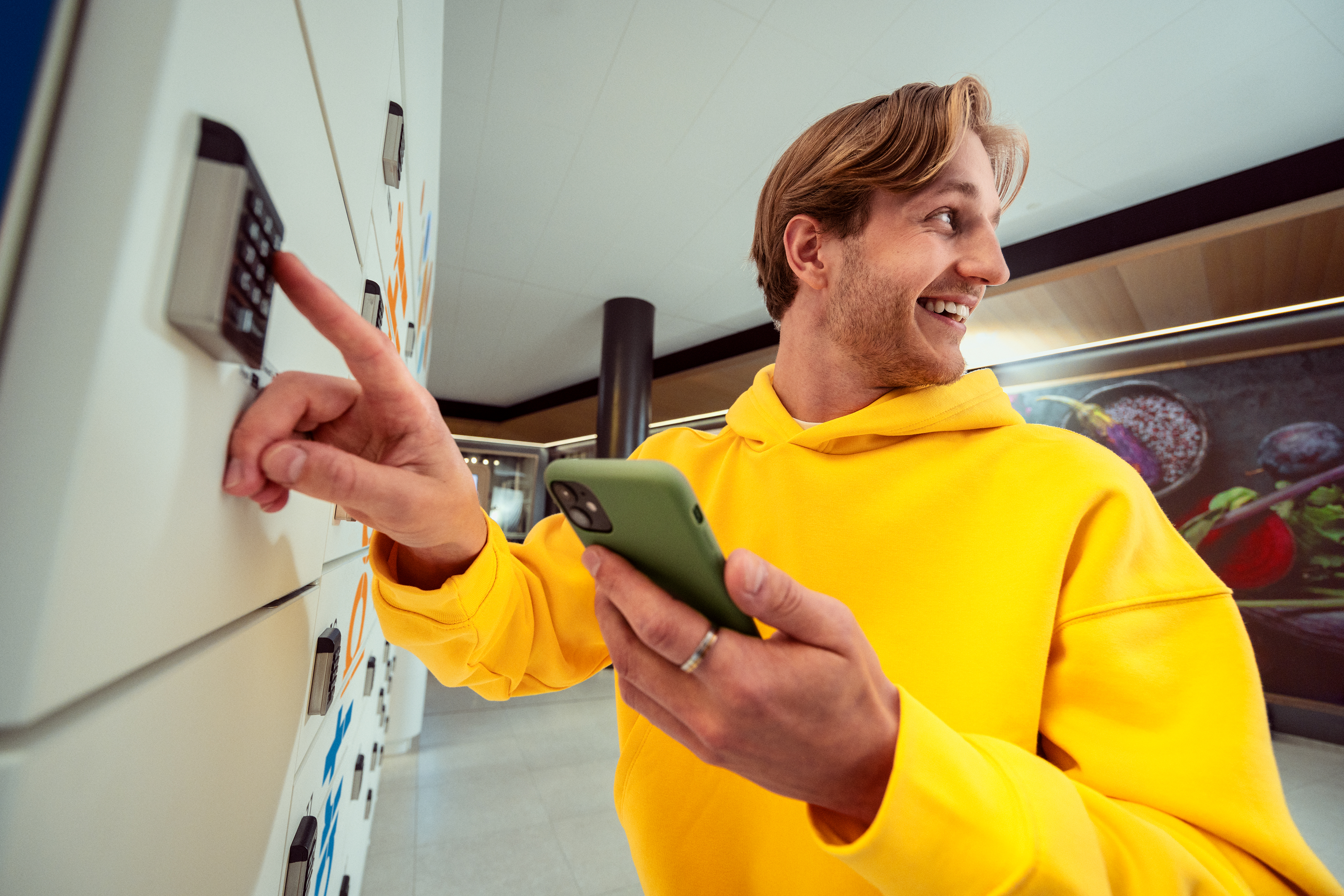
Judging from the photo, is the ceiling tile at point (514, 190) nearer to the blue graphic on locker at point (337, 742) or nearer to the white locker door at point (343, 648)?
the white locker door at point (343, 648)

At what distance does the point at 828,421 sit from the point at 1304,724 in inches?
215

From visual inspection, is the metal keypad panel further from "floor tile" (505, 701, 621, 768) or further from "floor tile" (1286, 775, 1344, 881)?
"floor tile" (1286, 775, 1344, 881)

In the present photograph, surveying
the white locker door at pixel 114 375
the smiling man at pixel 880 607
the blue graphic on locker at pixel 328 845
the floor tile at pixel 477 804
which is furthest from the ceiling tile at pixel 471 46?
the floor tile at pixel 477 804

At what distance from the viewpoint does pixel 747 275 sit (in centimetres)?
434

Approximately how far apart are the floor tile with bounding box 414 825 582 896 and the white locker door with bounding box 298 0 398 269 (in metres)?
2.37

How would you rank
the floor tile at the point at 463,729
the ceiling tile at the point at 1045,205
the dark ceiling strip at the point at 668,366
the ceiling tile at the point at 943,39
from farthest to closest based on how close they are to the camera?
the dark ceiling strip at the point at 668,366, the floor tile at the point at 463,729, the ceiling tile at the point at 1045,205, the ceiling tile at the point at 943,39

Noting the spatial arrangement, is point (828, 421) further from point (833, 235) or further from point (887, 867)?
point (887, 867)

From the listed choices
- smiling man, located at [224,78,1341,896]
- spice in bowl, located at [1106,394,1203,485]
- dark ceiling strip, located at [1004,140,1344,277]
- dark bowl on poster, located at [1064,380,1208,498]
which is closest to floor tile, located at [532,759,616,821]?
smiling man, located at [224,78,1341,896]

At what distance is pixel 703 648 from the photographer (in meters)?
0.45

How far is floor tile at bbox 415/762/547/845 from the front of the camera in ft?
8.34

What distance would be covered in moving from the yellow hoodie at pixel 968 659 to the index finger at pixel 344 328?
29 cm

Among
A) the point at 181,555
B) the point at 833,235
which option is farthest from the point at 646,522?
the point at 833,235

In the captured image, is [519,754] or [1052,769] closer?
[1052,769]

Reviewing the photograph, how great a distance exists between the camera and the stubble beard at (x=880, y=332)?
0.88 m
